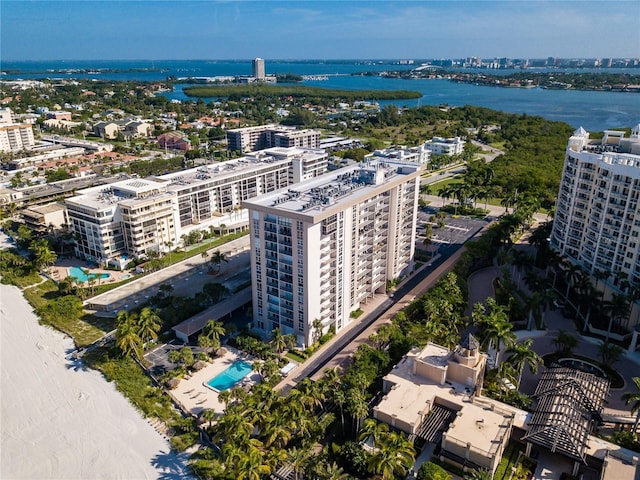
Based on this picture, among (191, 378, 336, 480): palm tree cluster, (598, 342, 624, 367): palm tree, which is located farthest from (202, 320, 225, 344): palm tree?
(598, 342, 624, 367): palm tree

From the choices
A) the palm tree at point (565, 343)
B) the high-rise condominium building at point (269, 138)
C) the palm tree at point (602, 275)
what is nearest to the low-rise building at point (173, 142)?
the high-rise condominium building at point (269, 138)

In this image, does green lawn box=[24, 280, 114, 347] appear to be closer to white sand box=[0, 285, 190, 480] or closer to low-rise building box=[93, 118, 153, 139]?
white sand box=[0, 285, 190, 480]

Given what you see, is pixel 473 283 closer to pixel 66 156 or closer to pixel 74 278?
pixel 74 278

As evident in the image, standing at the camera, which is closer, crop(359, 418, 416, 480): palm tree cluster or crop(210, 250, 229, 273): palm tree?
crop(359, 418, 416, 480): palm tree cluster

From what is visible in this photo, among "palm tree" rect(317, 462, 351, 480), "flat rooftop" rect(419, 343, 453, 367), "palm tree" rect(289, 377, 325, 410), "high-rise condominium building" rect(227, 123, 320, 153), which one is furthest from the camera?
"high-rise condominium building" rect(227, 123, 320, 153)

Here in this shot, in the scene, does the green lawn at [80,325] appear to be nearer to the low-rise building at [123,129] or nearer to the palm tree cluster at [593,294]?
the palm tree cluster at [593,294]

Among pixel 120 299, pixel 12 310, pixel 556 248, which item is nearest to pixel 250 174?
pixel 120 299
